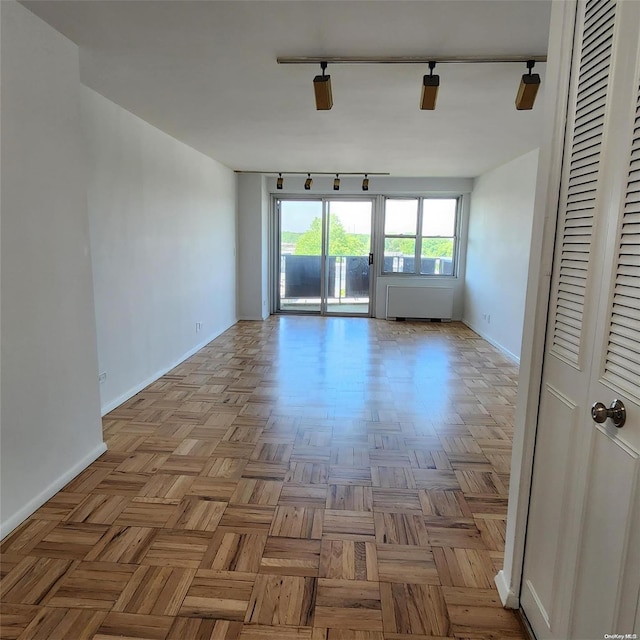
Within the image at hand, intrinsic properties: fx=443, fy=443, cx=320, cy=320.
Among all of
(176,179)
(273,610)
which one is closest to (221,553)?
(273,610)

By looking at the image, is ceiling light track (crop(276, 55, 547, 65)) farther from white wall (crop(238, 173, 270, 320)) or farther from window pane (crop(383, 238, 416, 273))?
window pane (crop(383, 238, 416, 273))

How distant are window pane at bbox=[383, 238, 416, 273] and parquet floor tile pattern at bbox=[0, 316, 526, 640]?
4029mm

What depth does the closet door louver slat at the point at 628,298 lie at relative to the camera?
36.9 inches

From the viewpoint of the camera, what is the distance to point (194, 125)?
3.86 m

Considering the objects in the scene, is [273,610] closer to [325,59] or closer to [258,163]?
[325,59]

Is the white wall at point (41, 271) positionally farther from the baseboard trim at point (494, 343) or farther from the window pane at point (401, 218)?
the window pane at point (401, 218)

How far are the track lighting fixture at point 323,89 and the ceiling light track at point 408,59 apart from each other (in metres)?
0.06

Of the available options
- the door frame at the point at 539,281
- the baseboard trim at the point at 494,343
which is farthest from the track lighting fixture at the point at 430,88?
the baseboard trim at the point at 494,343

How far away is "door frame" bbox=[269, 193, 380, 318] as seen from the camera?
7375 millimetres

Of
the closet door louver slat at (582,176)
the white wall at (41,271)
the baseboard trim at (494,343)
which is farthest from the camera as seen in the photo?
the baseboard trim at (494,343)

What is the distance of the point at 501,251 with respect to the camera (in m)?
5.60

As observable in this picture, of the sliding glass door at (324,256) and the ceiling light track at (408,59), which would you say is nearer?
the ceiling light track at (408,59)

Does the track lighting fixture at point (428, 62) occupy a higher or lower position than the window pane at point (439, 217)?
higher

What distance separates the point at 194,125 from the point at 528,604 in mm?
3980
